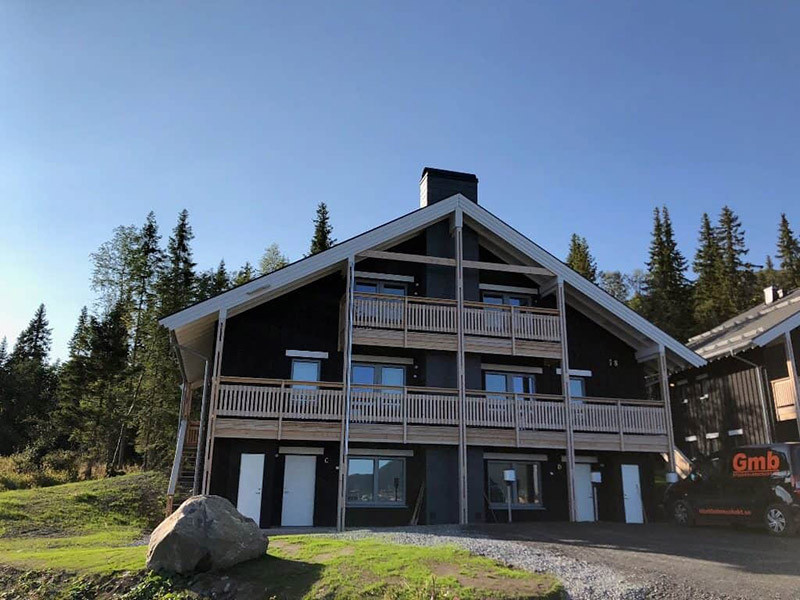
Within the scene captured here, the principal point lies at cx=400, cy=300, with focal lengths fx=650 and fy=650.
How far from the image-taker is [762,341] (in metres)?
22.0

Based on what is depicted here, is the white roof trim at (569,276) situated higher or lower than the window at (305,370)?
higher

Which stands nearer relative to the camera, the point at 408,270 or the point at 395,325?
the point at 395,325

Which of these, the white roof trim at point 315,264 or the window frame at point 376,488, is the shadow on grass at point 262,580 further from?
the white roof trim at point 315,264

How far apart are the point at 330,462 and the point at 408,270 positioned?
23.3ft

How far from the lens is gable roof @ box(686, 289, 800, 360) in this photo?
73.4 ft

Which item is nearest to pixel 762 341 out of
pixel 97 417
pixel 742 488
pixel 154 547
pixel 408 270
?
pixel 742 488

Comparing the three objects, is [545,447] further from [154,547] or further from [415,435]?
[154,547]

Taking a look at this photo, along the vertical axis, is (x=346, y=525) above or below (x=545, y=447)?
below

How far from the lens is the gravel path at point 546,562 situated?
9.45 metres

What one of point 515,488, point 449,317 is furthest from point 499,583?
point 515,488

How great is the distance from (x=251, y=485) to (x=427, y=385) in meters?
6.11

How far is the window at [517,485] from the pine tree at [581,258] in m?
33.8

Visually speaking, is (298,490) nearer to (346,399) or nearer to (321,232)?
(346,399)

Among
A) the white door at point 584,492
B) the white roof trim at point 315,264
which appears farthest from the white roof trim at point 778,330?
the white roof trim at point 315,264
